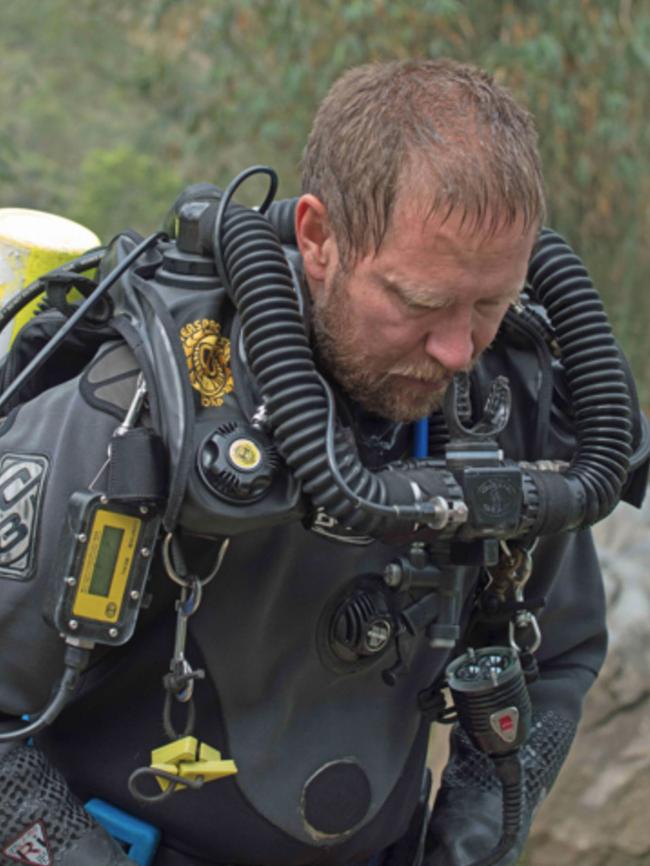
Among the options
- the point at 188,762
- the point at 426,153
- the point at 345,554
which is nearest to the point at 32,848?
the point at 188,762

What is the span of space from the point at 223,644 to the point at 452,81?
79cm

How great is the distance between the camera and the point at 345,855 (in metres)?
2.22

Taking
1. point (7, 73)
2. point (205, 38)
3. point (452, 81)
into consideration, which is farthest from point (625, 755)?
point (7, 73)

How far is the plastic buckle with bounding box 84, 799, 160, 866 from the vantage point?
211 centimetres

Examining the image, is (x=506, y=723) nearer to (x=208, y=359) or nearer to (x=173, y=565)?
(x=173, y=565)

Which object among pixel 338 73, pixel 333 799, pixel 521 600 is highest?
pixel 521 600

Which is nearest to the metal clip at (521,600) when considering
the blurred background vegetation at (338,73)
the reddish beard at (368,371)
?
the reddish beard at (368,371)

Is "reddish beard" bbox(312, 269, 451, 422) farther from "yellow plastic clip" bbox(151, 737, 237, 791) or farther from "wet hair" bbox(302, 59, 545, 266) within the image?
"yellow plastic clip" bbox(151, 737, 237, 791)

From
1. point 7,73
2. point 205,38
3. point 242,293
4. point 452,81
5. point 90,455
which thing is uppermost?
point 452,81

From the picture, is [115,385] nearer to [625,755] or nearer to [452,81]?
[452,81]

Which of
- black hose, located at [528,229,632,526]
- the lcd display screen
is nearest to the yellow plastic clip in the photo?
the lcd display screen

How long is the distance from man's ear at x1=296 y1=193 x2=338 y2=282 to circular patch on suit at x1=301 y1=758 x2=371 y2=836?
67 centimetres

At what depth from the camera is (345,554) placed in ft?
6.89

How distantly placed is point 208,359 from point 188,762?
525 mm
